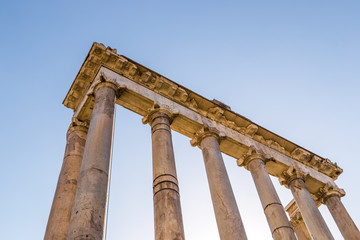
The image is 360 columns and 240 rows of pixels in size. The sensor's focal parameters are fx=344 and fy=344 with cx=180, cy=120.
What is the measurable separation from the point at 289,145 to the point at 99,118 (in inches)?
837

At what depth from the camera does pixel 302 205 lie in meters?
30.2

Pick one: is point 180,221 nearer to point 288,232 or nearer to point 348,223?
point 288,232

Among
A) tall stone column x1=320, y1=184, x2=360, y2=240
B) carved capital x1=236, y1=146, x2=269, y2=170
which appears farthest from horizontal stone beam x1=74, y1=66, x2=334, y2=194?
tall stone column x1=320, y1=184, x2=360, y2=240

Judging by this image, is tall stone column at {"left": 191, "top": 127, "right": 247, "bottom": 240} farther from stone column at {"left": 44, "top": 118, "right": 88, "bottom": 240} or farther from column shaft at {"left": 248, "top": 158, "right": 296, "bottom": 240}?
stone column at {"left": 44, "top": 118, "right": 88, "bottom": 240}

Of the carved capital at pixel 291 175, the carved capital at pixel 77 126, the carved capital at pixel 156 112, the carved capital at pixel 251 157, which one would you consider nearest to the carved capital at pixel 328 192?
the carved capital at pixel 291 175

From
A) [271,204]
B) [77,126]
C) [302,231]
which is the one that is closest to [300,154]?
[302,231]

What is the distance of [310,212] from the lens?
29203 millimetres

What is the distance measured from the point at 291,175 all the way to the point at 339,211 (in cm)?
548

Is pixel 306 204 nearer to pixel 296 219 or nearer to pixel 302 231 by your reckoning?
pixel 296 219

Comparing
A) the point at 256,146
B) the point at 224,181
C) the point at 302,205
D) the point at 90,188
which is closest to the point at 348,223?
the point at 302,205

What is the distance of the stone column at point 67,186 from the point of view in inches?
725

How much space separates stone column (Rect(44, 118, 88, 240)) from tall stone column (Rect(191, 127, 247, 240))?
8.87m

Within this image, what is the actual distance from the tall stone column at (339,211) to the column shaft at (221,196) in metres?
13.8

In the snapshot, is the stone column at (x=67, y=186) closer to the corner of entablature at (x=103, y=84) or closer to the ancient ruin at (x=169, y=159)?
the ancient ruin at (x=169, y=159)
